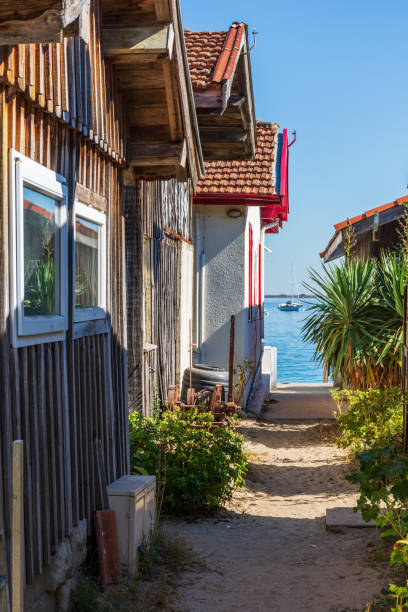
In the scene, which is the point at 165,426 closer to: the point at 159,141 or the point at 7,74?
the point at 159,141

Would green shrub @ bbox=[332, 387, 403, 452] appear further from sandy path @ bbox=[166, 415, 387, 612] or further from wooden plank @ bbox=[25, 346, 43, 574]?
wooden plank @ bbox=[25, 346, 43, 574]

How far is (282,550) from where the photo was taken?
575cm

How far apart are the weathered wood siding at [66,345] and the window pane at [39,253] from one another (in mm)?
Result: 220

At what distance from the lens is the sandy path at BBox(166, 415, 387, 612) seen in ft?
15.3

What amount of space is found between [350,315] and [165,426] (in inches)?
177

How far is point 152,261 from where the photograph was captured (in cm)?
859

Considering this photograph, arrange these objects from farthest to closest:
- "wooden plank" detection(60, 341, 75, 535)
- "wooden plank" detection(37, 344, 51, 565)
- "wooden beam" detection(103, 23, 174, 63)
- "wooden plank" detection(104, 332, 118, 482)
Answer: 1. "wooden plank" detection(104, 332, 118, 482)
2. "wooden beam" detection(103, 23, 174, 63)
3. "wooden plank" detection(60, 341, 75, 535)
4. "wooden plank" detection(37, 344, 51, 565)

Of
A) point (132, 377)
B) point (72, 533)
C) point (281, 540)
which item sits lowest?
point (281, 540)

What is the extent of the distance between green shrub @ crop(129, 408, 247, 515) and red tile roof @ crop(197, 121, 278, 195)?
5.84 metres

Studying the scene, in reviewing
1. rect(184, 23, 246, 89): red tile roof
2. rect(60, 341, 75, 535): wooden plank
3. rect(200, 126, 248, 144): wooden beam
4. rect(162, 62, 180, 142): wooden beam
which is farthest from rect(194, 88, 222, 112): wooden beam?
rect(60, 341, 75, 535): wooden plank

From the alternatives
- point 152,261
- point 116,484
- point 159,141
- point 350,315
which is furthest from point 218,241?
point 116,484

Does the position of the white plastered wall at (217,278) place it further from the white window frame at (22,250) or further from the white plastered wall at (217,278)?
the white window frame at (22,250)

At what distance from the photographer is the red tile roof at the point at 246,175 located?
468 inches

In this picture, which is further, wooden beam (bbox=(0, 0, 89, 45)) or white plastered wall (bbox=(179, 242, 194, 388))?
white plastered wall (bbox=(179, 242, 194, 388))
